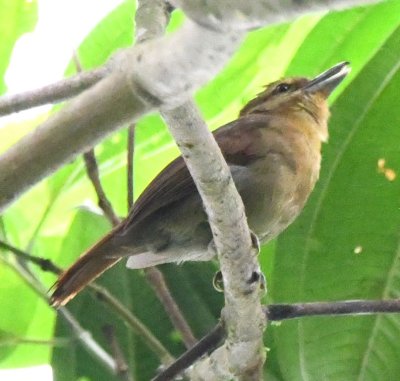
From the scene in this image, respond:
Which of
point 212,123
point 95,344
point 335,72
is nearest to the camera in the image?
point 95,344

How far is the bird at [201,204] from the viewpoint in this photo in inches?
58.2

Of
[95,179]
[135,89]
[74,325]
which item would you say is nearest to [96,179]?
[95,179]

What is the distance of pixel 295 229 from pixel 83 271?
376 millimetres

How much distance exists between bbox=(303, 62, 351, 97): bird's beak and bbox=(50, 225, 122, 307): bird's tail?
1.78ft

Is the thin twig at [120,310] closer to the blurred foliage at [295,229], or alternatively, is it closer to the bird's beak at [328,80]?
the blurred foliage at [295,229]

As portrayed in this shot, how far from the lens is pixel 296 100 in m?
1.98

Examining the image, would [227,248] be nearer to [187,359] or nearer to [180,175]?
[187,359]

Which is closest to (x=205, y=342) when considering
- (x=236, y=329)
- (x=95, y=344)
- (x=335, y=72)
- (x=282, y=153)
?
(x=236, y=329)

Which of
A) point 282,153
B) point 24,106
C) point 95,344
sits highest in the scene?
point 24,106

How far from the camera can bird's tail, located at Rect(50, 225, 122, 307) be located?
4.76 ft

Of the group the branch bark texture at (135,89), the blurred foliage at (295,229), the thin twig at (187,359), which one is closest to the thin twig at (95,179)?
the blurred foliage at (295,229)

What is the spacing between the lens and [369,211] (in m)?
1.48

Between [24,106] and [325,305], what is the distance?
0.47 metres

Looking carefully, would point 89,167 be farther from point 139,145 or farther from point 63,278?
point 139,145
